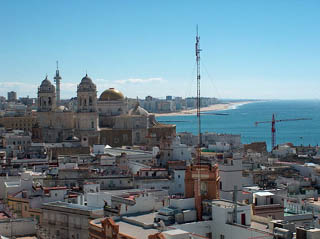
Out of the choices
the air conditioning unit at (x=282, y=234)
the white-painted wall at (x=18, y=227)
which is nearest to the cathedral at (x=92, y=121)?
the white-painted wall at (x=18, y=227)

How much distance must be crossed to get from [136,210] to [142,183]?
11472mm

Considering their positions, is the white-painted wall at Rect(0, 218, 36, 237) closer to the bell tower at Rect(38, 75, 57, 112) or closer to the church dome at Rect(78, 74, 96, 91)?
the church dome at Rect(78, 74, 96, 91)

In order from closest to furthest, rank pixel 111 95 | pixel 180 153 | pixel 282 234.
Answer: pixel 282 234
pixel 180 153
pixel 111 95

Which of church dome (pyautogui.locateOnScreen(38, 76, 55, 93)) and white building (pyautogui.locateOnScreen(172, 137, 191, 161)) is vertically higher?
church dome (pyautogui.locateOnScreen(38, 76, 55, 93))

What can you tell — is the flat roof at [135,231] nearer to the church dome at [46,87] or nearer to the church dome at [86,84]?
the church dome at [86,84]

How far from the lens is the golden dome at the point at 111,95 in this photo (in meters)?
72.4

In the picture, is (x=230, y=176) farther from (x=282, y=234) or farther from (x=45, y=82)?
(x=45, y=82)

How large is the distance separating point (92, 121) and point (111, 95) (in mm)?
10056

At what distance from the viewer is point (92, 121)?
207 feet

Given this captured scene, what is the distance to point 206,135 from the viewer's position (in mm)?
78062

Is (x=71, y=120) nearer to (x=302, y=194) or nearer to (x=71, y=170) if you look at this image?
(x=71, y=170)

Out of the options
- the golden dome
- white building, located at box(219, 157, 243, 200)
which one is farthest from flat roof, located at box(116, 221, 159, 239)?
the golden dome

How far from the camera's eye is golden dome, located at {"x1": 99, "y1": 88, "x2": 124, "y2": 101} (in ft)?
238

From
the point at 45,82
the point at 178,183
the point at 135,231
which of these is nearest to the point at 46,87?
the point at 45,82
